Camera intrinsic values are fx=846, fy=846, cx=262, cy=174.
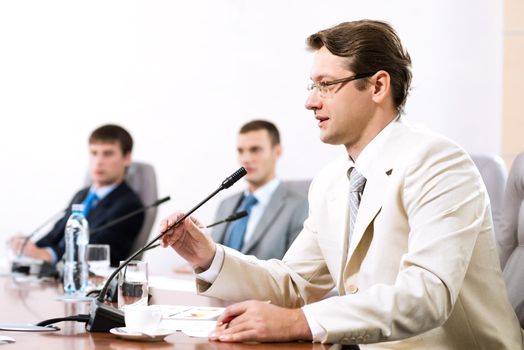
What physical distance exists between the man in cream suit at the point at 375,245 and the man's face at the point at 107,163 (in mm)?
2624

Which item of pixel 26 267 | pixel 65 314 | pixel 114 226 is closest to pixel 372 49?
pixel 65 314

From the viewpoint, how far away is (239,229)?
15.7ft

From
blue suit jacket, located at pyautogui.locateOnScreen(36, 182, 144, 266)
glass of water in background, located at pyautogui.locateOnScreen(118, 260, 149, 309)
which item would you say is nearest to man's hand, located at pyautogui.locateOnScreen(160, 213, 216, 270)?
glass of water in background, located at pyautogui.locateOnScreen(118, 260, 149, 309)

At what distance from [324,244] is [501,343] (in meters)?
0.50

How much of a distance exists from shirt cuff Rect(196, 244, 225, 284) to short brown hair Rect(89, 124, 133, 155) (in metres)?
2.84

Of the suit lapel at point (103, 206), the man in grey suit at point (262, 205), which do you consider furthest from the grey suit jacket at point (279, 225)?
the suit lapel at point (103, 206)

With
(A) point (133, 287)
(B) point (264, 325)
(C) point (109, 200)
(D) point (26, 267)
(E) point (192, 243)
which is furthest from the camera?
(C) point (109, 200)

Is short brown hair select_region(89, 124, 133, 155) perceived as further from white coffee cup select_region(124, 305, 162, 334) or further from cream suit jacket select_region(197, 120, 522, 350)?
white coffee cup select_region(124, 305, 162, 334)

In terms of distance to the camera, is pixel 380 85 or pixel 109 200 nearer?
pixel 380 85

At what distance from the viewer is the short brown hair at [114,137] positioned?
15.9 feet

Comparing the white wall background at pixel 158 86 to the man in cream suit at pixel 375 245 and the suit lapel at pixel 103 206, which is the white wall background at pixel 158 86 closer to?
the suit lapel at pixel 103 206

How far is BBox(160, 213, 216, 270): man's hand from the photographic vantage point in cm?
203

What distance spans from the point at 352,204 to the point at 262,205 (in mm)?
2757

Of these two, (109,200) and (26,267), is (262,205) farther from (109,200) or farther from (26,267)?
(26,267)
